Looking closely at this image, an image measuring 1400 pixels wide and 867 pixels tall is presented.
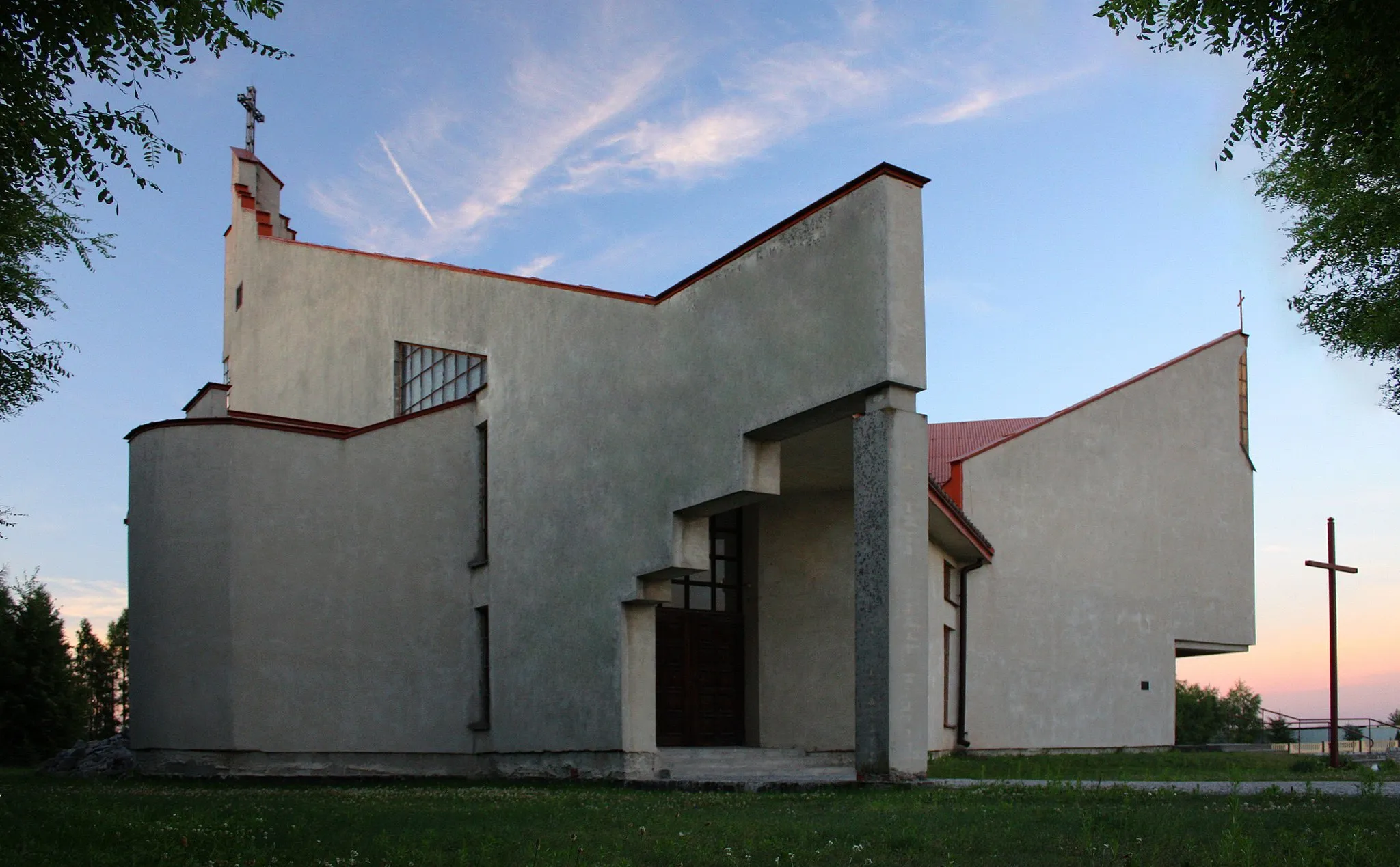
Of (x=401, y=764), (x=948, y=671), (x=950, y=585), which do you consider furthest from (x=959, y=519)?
(x=401, y=764)

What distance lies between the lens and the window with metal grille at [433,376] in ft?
71.7

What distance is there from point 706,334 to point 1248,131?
6.95 m

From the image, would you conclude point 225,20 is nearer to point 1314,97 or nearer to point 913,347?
point 913,347

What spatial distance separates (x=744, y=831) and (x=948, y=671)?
16373 millimetres

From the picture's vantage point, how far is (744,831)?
7953 mm

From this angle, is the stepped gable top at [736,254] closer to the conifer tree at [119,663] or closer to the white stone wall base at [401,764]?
the white stone wall base at [401,764]

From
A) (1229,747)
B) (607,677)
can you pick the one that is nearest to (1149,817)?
(607,677)

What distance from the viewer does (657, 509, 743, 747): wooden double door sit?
2039 cm

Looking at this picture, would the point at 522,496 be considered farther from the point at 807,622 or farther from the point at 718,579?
the point at 807,622

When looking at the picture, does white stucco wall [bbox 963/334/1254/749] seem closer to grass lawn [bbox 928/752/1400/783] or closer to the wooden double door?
grass lawn [bbox 928/752/1400/783]

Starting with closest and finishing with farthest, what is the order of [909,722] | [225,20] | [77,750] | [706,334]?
1. [225,20]
2. [909,722]
3. [706,334]
4. [77,750]

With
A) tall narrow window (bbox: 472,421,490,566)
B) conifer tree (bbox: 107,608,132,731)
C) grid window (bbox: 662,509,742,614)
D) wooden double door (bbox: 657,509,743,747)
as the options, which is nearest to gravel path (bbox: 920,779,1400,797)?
wooden double door (bbox: 657,509,743,747)

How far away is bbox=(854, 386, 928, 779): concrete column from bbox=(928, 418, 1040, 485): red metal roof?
50.4 ft

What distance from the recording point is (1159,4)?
33.8ft
